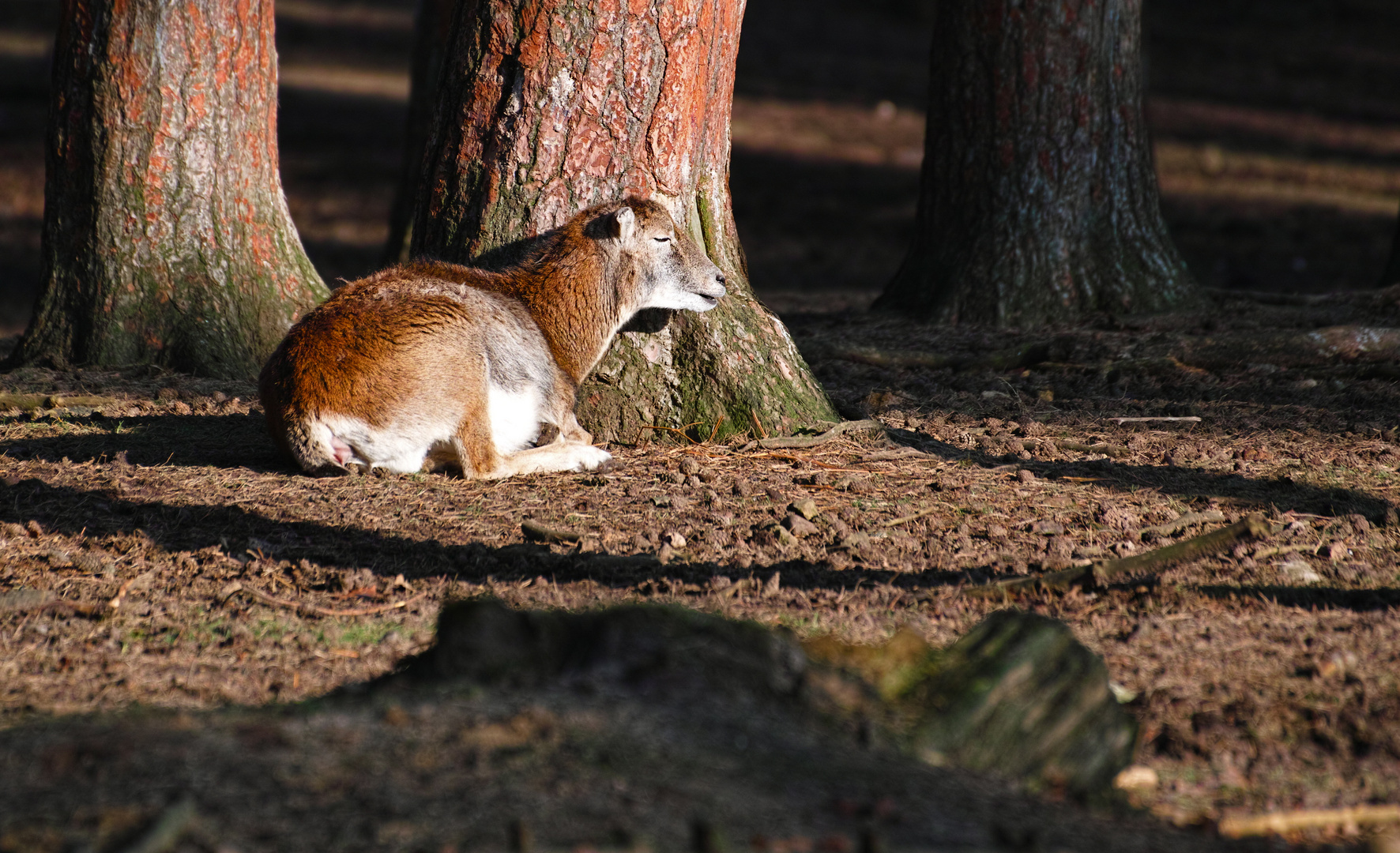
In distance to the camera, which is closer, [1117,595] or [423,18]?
[1117,595]

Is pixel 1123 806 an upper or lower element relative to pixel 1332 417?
lower

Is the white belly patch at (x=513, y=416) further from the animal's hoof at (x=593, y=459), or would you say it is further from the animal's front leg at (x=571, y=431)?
the animal's hoof at (x=593, y=459)

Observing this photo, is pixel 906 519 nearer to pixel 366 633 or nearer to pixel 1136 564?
pixel 1136 564

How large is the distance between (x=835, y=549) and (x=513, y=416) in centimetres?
214

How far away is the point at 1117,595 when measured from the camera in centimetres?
475

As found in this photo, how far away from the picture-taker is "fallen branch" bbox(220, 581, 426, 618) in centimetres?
469

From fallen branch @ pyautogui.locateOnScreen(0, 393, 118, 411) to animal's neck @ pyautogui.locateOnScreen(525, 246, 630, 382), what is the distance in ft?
9.62

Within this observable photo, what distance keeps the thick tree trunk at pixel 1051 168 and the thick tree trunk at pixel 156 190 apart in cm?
521

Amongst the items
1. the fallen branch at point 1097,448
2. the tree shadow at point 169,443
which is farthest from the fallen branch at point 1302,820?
the tree shadow at point 169,443

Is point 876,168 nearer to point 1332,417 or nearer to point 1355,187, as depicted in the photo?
point 1355,187

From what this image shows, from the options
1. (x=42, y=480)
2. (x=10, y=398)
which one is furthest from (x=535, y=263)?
(x=10, y=398)

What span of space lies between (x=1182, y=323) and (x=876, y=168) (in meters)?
12.4

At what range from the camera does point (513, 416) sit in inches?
259

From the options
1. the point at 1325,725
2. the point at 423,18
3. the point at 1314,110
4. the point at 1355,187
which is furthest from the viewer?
the point at 1314,110
